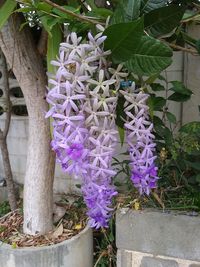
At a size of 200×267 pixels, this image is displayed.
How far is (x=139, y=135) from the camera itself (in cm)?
91

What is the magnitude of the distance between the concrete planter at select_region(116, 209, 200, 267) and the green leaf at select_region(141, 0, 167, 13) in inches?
33.9

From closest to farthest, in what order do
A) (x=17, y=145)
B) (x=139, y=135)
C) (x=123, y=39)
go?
(x=123, y=39) < (x=139, y=135) < (x=17, y=145)

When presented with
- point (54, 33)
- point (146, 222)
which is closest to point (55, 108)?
point (54, 33)

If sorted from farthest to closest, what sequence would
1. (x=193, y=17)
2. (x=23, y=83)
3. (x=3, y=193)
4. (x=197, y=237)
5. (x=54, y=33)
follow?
(x=3, y=193)
(x=23, y=83)
(x=197, y=237)
(x=54, y=33)
(x=193, y=17)

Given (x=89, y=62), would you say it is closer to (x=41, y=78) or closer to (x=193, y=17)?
(x=193, y=17)

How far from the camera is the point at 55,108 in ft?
2.62

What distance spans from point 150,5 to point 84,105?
28 cm

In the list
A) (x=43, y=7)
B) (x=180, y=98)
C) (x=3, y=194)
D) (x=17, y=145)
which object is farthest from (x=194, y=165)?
(x=3, y=194)

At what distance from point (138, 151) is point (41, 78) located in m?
0.67

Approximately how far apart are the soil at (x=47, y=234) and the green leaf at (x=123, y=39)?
1030 mm

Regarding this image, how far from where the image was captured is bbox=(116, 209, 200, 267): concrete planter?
4.29 ft

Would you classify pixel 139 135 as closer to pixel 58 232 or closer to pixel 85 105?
pixel 85 105

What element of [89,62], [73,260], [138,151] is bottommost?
[73,260]

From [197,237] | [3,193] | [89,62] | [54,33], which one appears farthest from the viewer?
[3,193]
